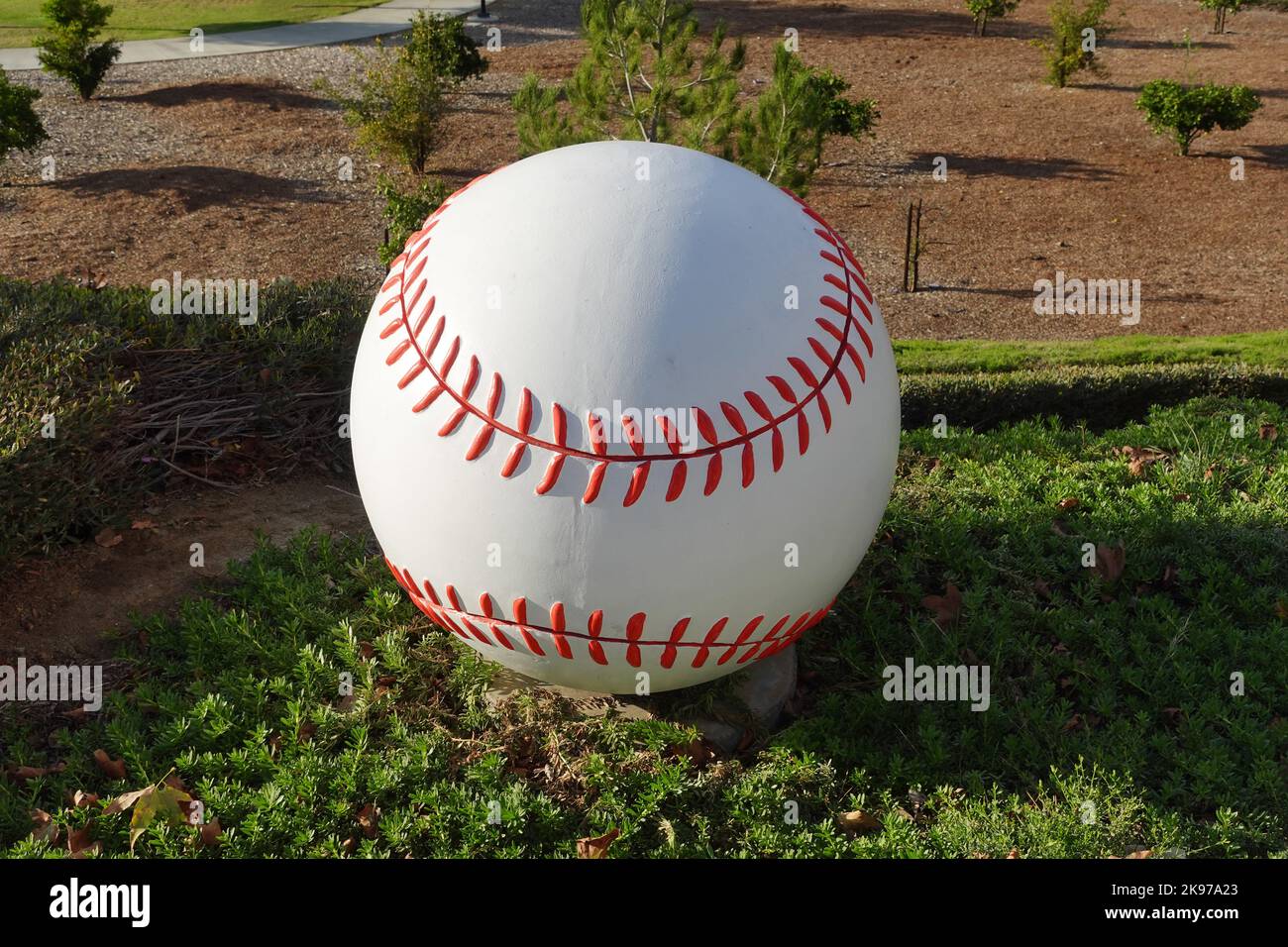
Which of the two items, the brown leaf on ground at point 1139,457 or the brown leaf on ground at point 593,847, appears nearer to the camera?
the brown leaf on ground at point 593,847

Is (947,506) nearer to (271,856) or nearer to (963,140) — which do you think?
(271,856)

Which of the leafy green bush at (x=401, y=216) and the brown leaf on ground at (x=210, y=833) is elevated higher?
the leafy green bush at (x=401, y=216)

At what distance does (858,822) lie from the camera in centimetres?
499

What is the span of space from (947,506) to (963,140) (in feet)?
33.7

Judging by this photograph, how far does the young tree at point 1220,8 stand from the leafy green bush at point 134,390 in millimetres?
17479

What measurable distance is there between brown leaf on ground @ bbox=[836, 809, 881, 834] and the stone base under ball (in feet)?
2.09

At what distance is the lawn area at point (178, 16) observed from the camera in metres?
20.0

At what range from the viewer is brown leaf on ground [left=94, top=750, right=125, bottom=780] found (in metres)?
5.14

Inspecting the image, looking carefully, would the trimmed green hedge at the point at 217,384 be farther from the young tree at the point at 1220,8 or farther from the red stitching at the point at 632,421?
the young tree at the point at 1220,8

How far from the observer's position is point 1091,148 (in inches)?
615

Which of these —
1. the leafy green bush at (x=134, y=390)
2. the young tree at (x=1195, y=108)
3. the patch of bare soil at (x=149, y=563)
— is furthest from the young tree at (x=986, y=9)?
the patch of bare soil at (x=149, y=563)

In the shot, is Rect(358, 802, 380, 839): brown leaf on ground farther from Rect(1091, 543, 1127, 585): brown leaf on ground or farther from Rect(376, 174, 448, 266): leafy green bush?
Rect(376, 174, 448, 266): leafy green bush

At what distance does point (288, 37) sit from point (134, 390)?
14581mm

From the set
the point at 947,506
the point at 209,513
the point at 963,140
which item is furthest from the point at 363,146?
the point at 947,506
